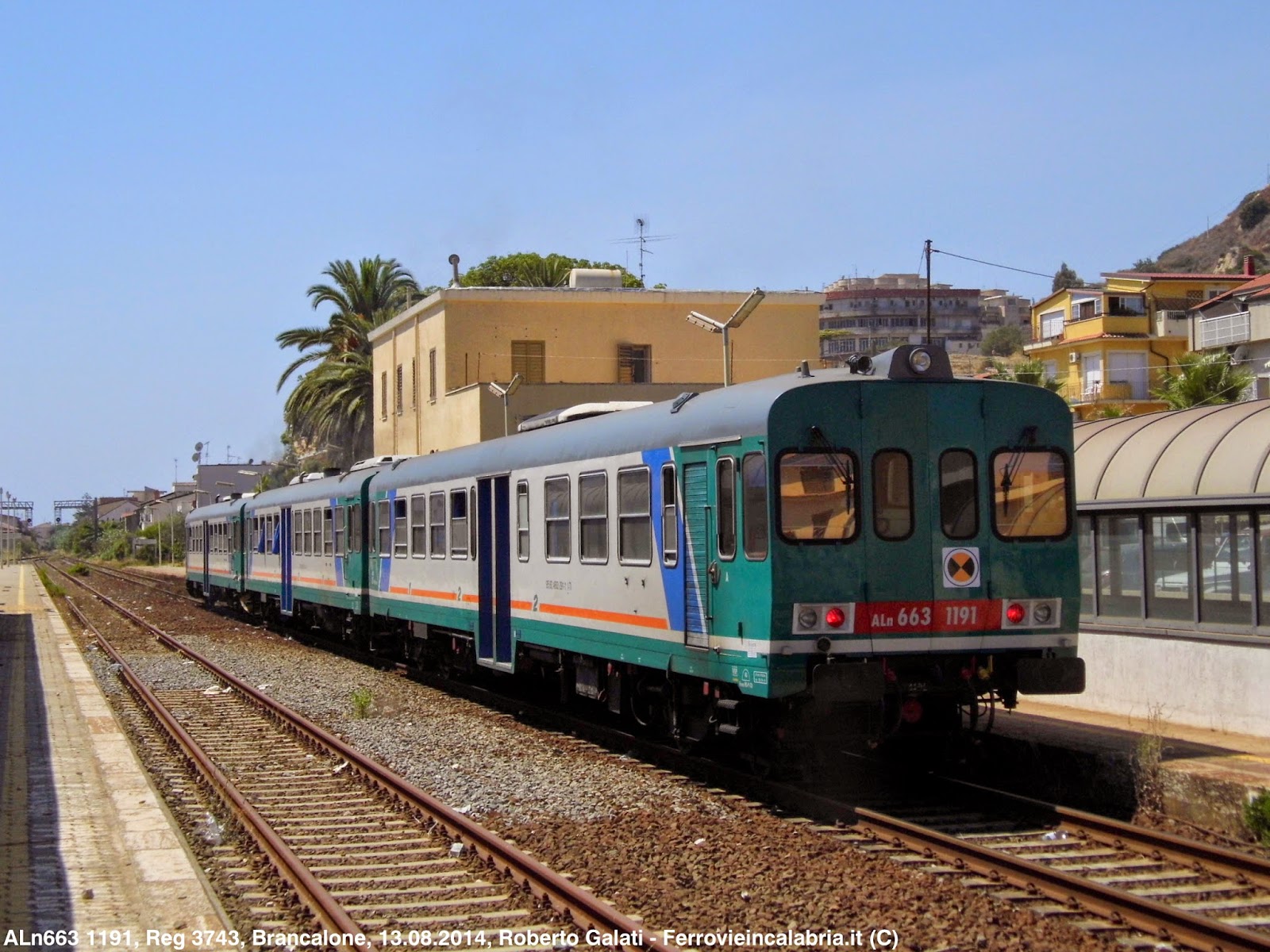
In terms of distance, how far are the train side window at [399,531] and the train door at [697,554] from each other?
9.08 metres

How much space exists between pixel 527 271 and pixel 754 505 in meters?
50.9

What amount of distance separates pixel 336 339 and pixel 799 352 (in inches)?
865

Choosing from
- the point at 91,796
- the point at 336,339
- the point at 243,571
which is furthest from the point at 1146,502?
the point at 336,339

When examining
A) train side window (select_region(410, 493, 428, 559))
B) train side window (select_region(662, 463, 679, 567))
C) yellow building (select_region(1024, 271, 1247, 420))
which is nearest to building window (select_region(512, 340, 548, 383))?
train side window (select_region(410, 493, 428, 559))

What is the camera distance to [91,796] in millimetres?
11758

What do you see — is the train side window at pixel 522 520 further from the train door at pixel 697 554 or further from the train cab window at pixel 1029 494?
the train cab window at pixel 1029 494

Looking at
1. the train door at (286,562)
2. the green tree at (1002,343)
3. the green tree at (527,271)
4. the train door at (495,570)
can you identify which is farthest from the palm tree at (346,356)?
the green tree at (1002,343)

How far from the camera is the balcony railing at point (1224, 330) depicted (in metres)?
48.2

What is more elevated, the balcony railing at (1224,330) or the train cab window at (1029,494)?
the balcony railing at (1224,330)

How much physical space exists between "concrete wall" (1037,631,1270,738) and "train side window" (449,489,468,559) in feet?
22.5

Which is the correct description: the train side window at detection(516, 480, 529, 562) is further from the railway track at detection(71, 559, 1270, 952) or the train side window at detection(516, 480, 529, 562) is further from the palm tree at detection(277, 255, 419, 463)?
the palm tree at detection(277, 255, 419, 463)

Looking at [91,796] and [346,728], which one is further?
[346,728]

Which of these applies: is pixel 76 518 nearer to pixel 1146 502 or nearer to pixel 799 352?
pixel 799 352

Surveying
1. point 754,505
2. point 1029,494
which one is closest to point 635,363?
point 1029,494
